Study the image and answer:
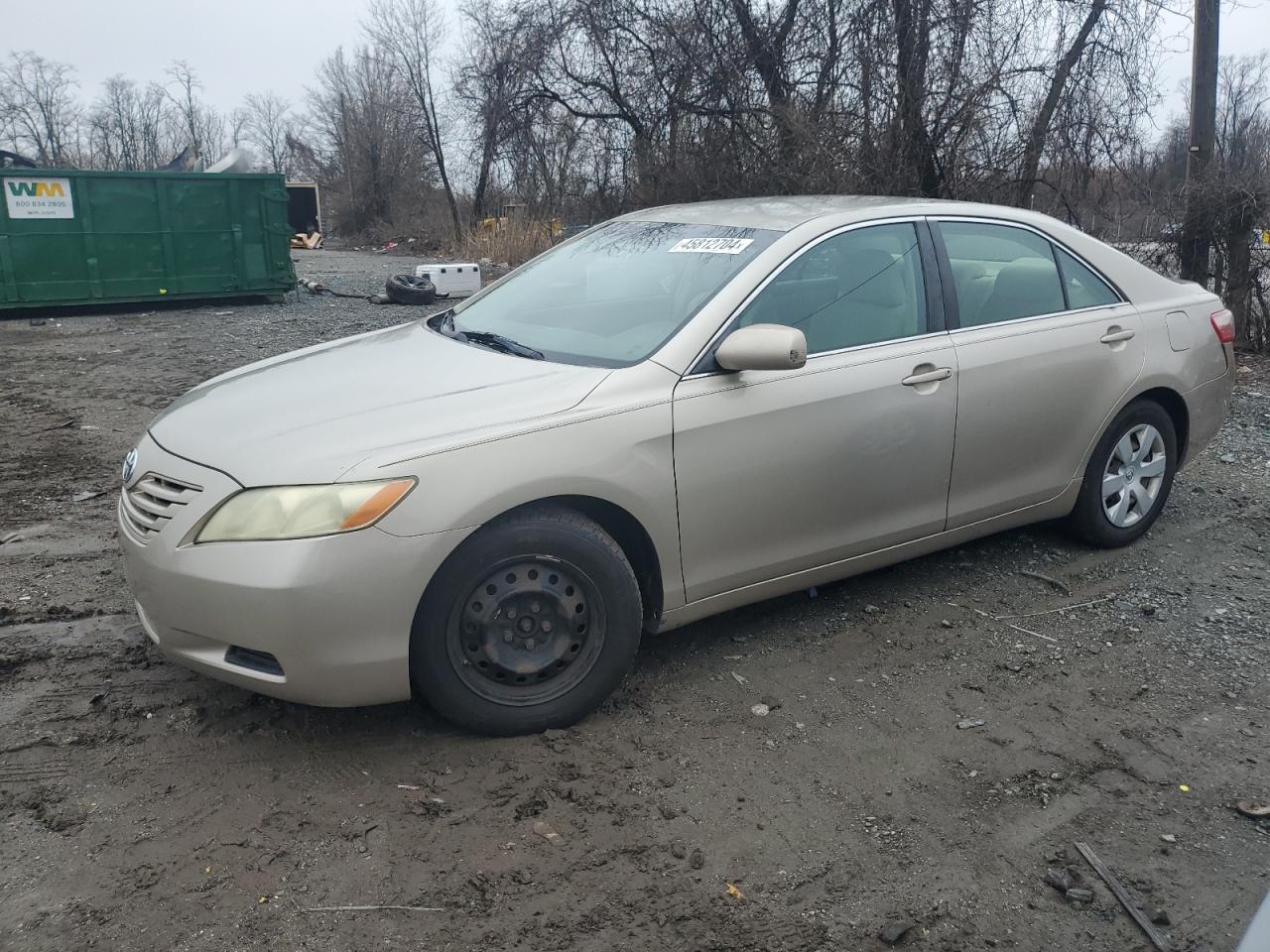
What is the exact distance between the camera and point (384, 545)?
303 centimetres

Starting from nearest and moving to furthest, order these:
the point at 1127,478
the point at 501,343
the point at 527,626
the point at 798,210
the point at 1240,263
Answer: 1. the point at 527,626
2. the point at 501,343
3. the point at 798,210
4. the point at 1127,478
5. the point at 1240,263

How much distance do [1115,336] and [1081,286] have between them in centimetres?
27

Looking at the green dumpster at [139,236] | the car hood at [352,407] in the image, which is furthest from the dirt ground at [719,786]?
the green dumpster at [139,236]

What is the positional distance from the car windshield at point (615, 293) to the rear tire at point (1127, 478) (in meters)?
1.99

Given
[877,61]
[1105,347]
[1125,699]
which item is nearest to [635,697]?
[1125,699]

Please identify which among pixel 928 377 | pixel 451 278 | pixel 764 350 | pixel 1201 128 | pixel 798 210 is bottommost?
pixel 928 377

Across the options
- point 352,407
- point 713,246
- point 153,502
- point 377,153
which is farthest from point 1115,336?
point 377,153

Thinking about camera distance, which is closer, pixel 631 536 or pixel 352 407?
pixel 352 407

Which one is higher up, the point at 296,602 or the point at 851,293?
the point at 851,293

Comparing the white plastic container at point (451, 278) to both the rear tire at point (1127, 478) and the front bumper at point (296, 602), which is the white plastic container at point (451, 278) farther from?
the front bumper at point (296, 602)

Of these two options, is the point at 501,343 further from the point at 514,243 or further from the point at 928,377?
the point at 514,243

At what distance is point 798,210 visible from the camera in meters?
4.38

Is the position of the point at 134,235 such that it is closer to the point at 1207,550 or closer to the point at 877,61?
the point at 877,61

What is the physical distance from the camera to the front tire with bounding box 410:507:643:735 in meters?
3.19
